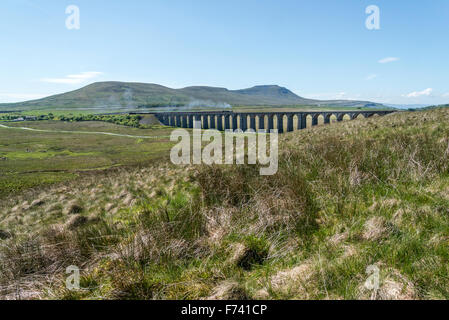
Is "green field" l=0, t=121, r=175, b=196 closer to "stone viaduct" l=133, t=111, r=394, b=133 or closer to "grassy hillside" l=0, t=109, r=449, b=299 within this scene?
"grassy hillside" l=0, t=109, r=449, b=299

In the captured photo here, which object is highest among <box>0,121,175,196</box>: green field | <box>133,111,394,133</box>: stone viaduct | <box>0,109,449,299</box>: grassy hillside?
<box>133,111,394,133</box>: stone viaduct

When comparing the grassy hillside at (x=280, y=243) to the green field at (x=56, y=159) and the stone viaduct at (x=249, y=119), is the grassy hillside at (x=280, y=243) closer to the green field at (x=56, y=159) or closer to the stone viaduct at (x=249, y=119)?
the green field at (x=56, y=159)

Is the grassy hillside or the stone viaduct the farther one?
the stone viaduct

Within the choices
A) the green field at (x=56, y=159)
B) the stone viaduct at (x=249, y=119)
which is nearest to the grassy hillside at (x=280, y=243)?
the green field at (x=56, y=159)

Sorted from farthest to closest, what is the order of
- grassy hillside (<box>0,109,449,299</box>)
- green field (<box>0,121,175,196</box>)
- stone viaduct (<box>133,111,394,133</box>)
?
stone viaduct (<box>133,111,394,133</box>), green field (<box>0,121,175,196</box>), grassy hillside (<box>0,109,449,299</box>)

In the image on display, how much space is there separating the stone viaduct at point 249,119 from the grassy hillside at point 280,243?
72.2 m

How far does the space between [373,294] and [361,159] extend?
450 cm

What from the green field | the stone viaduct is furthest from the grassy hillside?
the stone viaduct

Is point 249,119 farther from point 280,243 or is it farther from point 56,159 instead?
point 280,243

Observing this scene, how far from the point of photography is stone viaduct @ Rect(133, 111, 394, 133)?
76.2 metres

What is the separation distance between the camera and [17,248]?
4414 millimetres

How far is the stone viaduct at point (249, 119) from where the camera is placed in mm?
76250

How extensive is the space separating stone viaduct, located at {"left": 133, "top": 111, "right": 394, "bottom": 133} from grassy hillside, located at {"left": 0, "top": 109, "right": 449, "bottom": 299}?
72200 mm
